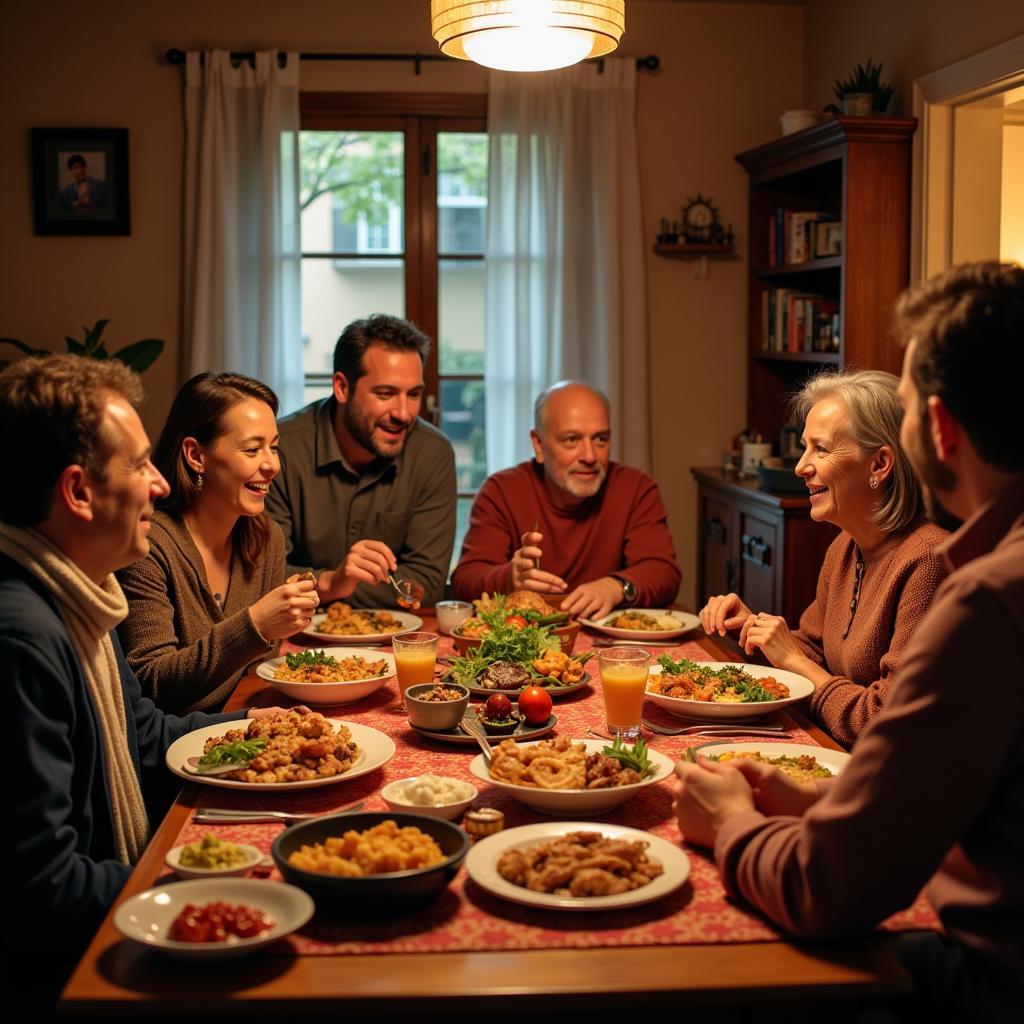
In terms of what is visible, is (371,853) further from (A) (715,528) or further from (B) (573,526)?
(A) (715,528)

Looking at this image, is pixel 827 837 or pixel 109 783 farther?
pixel 109 783

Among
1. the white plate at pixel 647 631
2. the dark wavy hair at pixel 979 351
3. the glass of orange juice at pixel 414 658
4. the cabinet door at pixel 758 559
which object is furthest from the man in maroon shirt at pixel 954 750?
the cabinet door at pixel 758 559

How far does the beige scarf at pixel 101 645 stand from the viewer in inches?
66.3

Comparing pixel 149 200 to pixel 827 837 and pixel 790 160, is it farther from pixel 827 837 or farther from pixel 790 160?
pixel 827 837

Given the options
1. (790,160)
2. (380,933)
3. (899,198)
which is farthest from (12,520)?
(790,160)

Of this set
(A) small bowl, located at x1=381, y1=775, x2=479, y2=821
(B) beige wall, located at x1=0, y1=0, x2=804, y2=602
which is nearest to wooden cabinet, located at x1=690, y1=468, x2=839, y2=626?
(B) beige wall, located at x1=0, y1=0, x2=804, y2=602

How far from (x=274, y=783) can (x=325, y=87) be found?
3.99 meters

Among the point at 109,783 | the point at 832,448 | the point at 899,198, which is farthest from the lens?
the point at 899,198

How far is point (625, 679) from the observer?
204 cm

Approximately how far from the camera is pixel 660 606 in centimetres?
341

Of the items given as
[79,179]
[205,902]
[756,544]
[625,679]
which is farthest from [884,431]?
[79,179]

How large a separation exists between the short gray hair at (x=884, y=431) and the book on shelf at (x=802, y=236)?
7.24 ft

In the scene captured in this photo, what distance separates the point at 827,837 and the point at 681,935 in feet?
0.65

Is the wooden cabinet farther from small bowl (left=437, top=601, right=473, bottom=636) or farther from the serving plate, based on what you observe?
the serving plate
